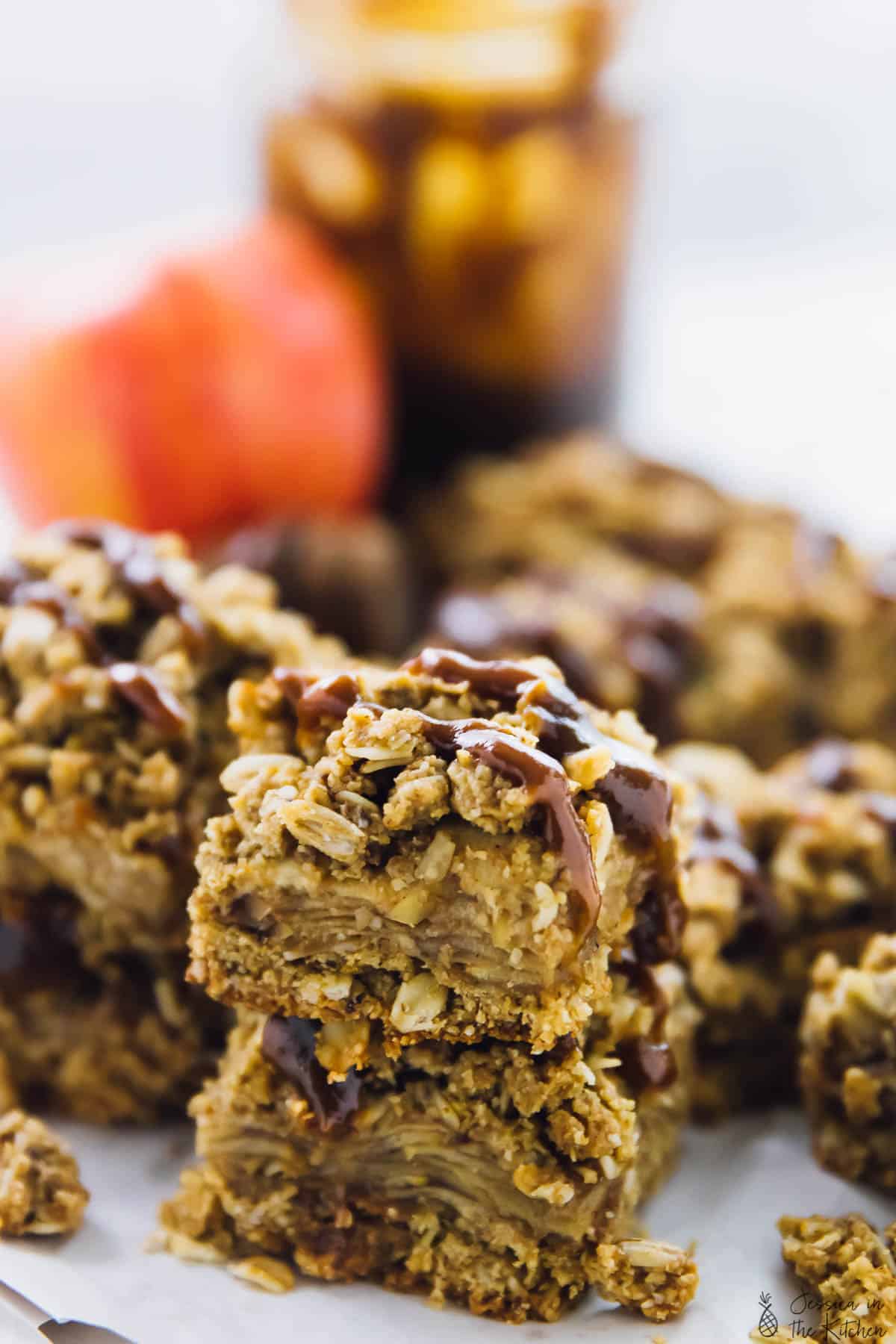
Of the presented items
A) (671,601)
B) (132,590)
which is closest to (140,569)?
(132,590)

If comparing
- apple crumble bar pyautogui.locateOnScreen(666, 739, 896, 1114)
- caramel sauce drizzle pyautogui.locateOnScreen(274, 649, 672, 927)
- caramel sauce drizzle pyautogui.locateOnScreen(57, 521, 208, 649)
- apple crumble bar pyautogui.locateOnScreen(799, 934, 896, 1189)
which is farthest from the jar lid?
apple crumble bar pyautogui.locateOnScreen(799, 934, 896, 1189)

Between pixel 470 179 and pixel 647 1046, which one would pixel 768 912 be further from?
pixel 470 179

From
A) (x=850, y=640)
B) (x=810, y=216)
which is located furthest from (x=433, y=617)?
(x=810, y=216)

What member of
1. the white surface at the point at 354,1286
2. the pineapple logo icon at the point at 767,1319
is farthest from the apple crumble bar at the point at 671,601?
the pineapple logo icon at the point at 767,1319

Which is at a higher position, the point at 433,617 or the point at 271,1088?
the point at 271,1088

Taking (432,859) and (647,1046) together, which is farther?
(647,1046)

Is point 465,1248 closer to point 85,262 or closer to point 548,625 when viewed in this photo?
point 548,625

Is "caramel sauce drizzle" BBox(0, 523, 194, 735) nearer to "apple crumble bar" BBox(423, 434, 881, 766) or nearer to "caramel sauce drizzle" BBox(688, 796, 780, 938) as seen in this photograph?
"apple crumble bar" BBox(423, 434, 881, 766)
